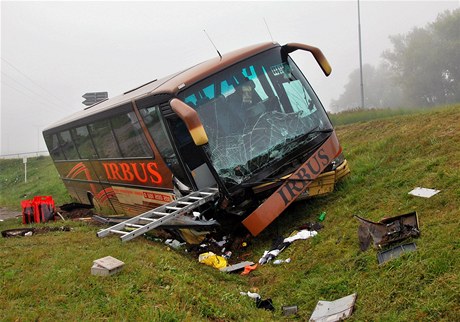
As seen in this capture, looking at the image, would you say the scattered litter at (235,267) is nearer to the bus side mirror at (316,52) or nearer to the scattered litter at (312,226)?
the scattered litter at (312,226)

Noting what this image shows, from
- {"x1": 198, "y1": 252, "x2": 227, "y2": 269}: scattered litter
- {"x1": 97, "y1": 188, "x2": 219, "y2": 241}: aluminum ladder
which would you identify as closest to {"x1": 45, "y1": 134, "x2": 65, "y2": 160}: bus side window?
{"x1": 97, "y1": 188, "x2": 219, "y2": 241}: aluminum ladder

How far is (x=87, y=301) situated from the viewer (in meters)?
4.02

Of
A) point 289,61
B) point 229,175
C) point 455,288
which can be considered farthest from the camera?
point 289,61

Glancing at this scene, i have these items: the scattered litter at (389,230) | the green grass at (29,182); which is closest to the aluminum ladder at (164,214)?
the scattered litter at (389,230)

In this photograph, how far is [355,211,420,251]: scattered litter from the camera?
4.54 meters

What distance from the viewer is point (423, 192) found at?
5.70 metres

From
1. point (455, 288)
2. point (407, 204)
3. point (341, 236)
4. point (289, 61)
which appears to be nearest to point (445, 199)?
point (407, 204)

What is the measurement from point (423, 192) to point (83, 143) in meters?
8.55

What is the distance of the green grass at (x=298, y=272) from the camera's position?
12.2 feet

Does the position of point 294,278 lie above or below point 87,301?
below

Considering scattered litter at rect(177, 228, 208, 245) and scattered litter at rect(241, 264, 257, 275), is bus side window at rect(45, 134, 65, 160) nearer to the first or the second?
scattered litter at rect(177, 228, 208, 245)

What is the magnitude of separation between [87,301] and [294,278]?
2.45m

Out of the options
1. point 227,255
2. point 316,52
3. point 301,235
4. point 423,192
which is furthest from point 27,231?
point 423,192

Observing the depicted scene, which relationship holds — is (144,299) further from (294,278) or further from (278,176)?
(278,176)
